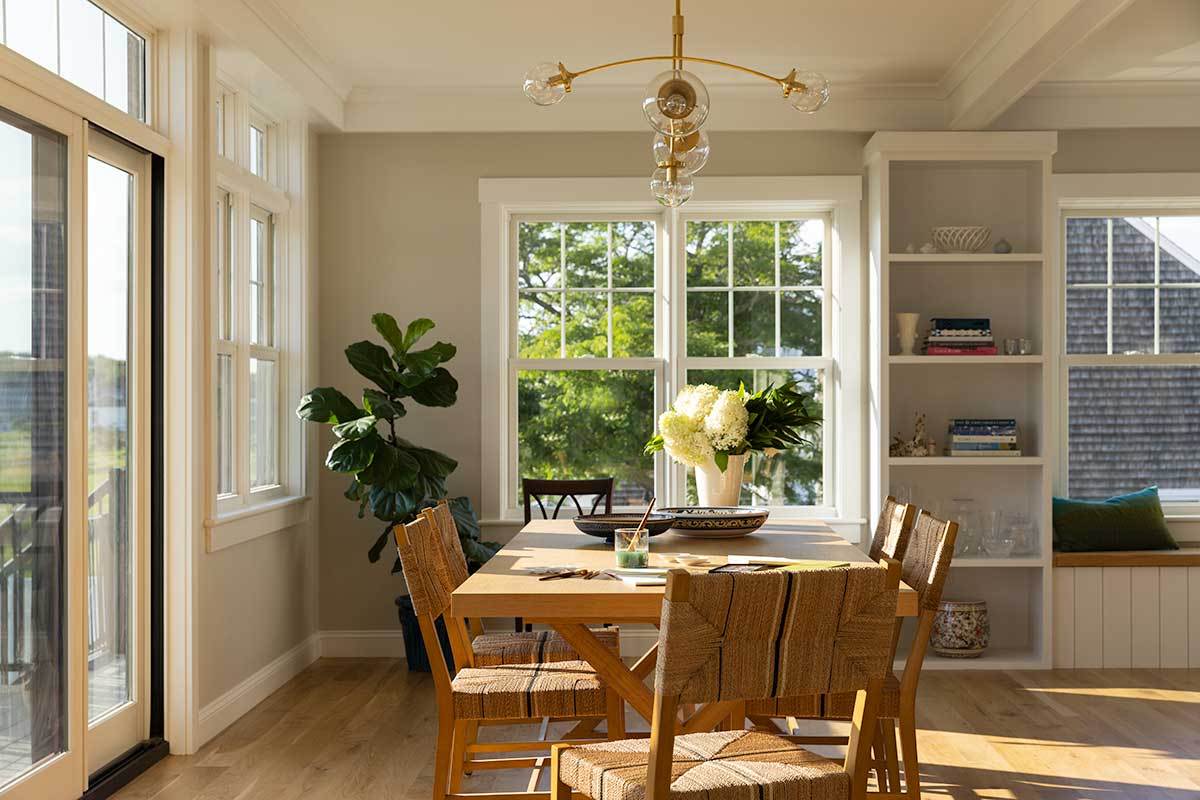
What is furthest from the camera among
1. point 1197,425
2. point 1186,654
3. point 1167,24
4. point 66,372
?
point 1197,425

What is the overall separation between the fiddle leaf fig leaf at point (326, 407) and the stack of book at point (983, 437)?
9.57ft

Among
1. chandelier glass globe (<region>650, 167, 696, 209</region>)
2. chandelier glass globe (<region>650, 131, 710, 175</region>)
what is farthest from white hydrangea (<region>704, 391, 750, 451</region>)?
chandelier glass globe (<region>650, 131, 710, 175</region>)

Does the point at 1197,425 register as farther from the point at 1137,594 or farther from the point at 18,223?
the point at 18,223

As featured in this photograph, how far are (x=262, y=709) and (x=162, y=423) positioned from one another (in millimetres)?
1364

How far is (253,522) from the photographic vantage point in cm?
462

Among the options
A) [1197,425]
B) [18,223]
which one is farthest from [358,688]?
[1197,425]

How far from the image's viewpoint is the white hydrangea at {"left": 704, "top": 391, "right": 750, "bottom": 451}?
3730mm

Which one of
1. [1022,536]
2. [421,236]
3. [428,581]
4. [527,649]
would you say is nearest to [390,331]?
[421,236]

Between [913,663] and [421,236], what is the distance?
3.60 metres

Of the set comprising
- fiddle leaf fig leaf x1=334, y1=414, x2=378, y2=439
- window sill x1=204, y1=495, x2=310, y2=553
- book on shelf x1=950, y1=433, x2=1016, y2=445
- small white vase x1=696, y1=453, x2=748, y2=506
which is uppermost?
fiddle leaf fig leaf x1=334, y1=414, x2=378, y2=439

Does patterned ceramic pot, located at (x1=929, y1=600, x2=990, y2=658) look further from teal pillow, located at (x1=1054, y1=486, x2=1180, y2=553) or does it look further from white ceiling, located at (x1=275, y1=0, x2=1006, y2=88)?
white ceiling, located at (x1=275, y1=0, x2=1006, y2=88)

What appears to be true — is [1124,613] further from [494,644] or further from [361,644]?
[361,644]

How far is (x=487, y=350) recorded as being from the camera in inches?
222

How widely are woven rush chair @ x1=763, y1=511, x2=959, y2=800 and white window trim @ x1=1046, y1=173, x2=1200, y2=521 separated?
2834mm
